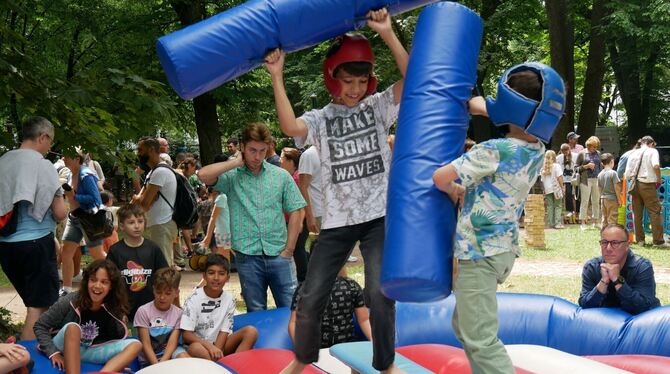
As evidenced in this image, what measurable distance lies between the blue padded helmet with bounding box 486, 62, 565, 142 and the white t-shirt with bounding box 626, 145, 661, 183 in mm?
8401

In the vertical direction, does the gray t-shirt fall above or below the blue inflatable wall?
below

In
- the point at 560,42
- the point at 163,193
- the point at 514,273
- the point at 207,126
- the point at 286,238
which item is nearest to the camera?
the point at 286,238

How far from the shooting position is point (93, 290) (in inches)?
202

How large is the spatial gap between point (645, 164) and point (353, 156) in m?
8.44

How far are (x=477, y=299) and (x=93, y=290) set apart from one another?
2.75m

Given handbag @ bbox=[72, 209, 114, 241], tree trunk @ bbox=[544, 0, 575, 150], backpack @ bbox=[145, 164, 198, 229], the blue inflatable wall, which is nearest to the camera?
the blue inflatable wall

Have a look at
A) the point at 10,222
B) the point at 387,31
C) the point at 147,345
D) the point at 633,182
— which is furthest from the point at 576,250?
the point at 387,31

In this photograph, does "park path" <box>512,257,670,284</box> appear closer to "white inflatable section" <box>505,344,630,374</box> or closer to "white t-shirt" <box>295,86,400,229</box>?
"white inflatable section" <box>505,344,630,374</box>

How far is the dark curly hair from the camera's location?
5168 mm

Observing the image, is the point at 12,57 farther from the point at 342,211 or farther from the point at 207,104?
the point at 207,104

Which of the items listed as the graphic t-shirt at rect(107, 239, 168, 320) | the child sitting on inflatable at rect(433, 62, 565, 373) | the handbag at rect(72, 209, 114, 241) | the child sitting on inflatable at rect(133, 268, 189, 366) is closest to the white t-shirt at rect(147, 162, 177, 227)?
the handbag at rect(72, 209, 114, 241)

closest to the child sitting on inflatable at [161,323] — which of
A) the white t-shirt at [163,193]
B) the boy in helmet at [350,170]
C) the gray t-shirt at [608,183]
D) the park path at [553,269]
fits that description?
the boy in helmet at [350,170]

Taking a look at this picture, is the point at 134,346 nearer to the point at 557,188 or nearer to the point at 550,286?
the point at 550,286

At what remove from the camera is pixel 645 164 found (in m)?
11.2
